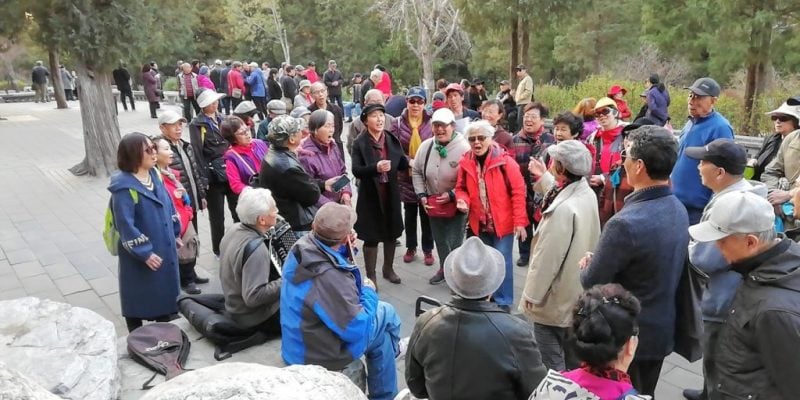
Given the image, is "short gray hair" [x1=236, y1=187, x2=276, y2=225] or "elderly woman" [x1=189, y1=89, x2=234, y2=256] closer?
"short gray hair" [x1=236, y1=187, x2=276, y2=225]

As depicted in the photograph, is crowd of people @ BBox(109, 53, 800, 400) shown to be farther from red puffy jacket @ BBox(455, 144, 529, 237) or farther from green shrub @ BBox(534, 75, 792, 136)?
green shrub @ BBox(534, 75, 792, 136)

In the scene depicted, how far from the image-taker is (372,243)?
17.9 feet

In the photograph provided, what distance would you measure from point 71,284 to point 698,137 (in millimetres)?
6362

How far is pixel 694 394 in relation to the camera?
369 centimetres

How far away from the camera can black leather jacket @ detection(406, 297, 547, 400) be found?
7.36 feet

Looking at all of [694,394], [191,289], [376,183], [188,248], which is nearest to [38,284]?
[191,289]

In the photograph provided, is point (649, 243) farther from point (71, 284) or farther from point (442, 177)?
point (71, 284)

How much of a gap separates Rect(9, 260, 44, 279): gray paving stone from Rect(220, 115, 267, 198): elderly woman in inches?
101

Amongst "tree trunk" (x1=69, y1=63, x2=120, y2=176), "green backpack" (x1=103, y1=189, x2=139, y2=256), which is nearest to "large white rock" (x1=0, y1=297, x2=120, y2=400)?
"green backpack" (x1=103, y1=189, x2=139, y2=256)

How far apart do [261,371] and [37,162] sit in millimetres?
12832

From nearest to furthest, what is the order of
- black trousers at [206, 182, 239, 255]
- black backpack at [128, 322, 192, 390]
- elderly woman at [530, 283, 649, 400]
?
elderly woman at [530, 283, 649, 400] → black backpack at [128, 322, 192, 390] → black trousers at [206, 182, 239, 255]

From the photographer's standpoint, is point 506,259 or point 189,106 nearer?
point 506,259

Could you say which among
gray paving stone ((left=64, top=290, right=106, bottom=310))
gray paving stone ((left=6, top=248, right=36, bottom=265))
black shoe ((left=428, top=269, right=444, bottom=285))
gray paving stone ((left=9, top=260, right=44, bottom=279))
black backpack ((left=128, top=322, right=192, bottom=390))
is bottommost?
black shoe ((left=428, top=269, right=444, bottom=285))

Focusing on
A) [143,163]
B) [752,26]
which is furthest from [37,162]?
[752,26]
